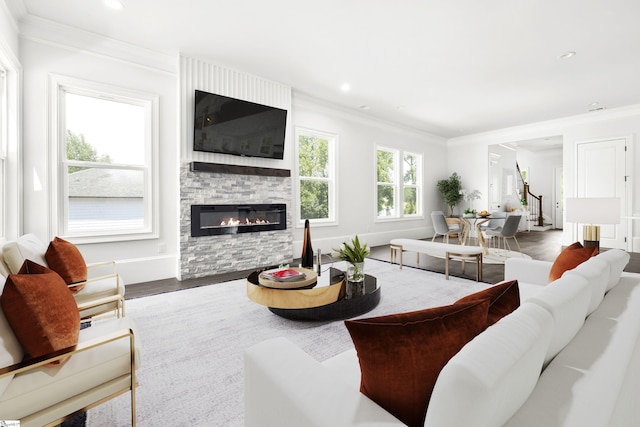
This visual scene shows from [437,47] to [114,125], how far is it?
4.13 meters

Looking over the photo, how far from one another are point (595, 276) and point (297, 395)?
1.34 m

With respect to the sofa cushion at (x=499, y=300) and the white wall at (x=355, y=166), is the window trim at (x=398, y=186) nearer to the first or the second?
the white wall at (x=355, y=166)

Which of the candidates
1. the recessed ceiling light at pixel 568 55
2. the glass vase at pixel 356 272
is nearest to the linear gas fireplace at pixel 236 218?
the glass vase at pixel 356 272

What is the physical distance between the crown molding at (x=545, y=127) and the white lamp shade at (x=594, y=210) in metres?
5.11

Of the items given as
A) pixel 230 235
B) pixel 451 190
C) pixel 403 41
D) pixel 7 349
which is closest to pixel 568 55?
pixel 403 41

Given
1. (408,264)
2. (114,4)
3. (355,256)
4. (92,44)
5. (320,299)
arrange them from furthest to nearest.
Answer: (408,264) < (92,44) < (114,4) < (355,256) < (320,299)

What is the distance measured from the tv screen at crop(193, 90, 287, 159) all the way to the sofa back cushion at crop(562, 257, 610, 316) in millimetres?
4057

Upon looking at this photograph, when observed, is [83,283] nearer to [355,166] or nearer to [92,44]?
[92,44]

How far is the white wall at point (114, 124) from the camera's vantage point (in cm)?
319


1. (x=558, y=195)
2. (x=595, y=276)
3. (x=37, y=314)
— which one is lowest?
(x=37, y=314)

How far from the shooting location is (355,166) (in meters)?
6.36

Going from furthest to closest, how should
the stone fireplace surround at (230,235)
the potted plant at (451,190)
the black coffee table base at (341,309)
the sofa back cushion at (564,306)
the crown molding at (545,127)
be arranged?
the potted plant at (451,190) < the crown molding at (545,127) < the stone fireplace surround at (230,235) < the black coffee table base at (341,309) < the sofa back cushion at (564,306)

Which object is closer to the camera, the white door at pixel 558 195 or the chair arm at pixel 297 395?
the chair arm at pixel 297 395

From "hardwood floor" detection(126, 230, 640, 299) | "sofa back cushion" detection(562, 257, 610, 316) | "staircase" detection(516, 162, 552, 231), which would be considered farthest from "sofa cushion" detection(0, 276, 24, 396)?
"staircase" detection(516, 162, 552, 231)
